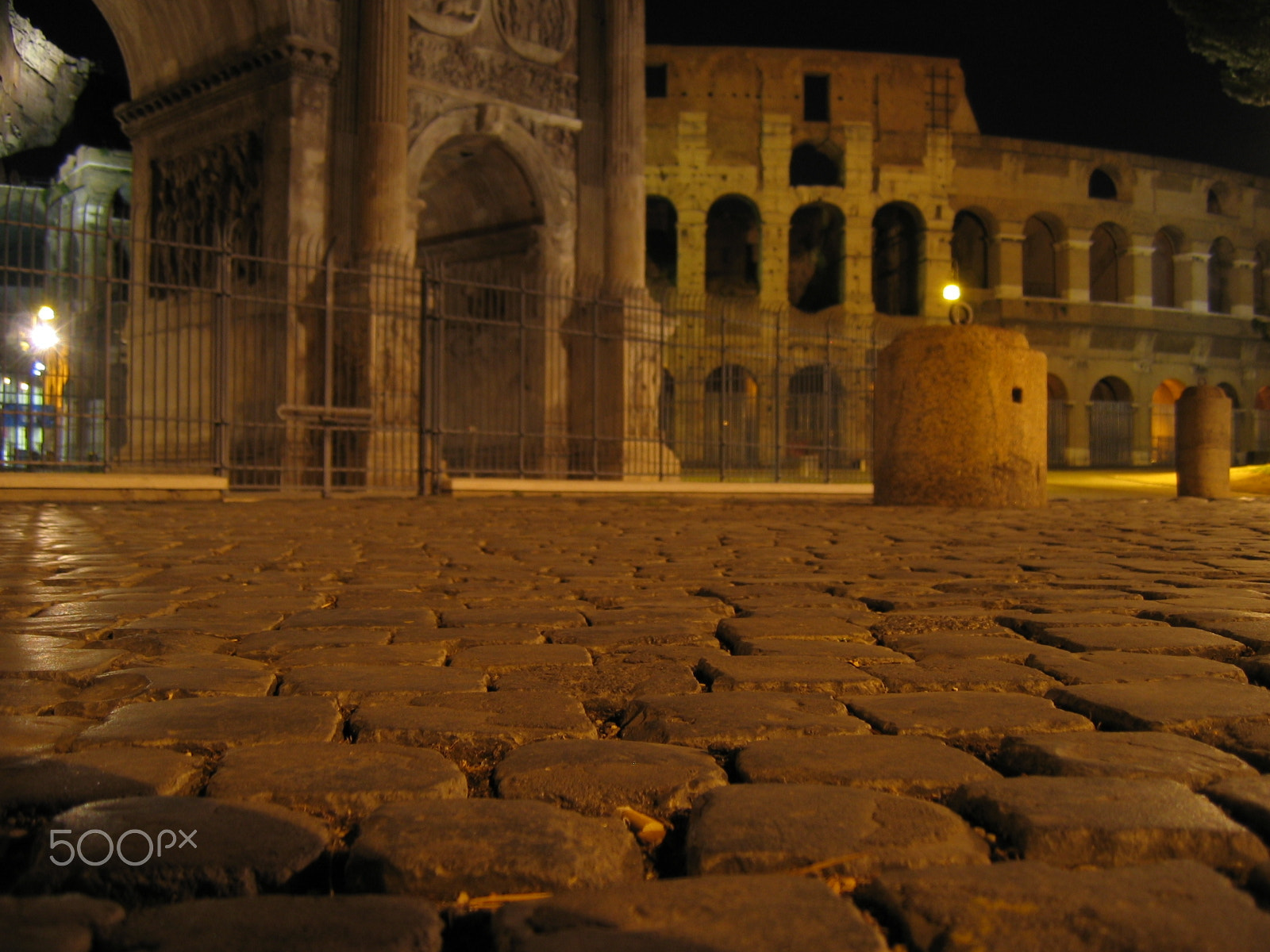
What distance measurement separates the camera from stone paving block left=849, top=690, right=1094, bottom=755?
1847mm

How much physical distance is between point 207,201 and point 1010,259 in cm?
2549

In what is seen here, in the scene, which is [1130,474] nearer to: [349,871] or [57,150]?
[349,871]

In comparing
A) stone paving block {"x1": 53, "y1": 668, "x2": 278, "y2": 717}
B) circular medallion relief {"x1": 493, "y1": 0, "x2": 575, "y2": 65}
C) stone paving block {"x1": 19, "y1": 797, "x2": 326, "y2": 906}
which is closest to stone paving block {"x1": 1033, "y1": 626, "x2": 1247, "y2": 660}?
stone paving block {"x1": 53, "y1": 668, "x2": 278, "y2": 717}

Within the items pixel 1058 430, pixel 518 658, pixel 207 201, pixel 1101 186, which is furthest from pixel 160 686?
pixel 1101 186

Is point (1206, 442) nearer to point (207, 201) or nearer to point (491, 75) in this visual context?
point (491, 75)

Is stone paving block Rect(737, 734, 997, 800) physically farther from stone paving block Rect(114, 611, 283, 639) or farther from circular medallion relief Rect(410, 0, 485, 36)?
circular medallion relief Rect(410, 0, 485, 36)

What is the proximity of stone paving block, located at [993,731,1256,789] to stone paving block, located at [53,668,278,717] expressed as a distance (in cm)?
144

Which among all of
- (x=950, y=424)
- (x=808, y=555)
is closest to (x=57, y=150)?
(x=950, y=424)

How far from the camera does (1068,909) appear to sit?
1.10 meters

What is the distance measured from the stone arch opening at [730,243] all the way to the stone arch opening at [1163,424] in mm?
13808

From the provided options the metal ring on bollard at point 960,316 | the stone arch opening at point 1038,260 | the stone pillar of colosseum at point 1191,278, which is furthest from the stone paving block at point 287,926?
the stone pillar of colosseum at point 1191,278

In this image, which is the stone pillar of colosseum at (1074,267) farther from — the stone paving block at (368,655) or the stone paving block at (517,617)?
the stone paving block at (368,655)

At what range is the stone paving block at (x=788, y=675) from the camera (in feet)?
7.34

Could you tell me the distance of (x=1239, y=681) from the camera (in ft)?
7.44
